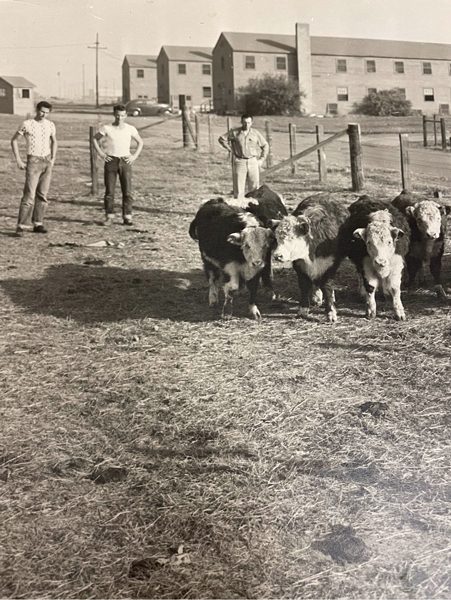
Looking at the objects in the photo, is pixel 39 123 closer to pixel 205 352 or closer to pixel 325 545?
pixel 205 352

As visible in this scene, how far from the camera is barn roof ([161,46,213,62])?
5591 cm

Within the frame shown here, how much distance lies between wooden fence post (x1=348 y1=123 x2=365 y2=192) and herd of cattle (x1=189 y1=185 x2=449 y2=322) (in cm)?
624

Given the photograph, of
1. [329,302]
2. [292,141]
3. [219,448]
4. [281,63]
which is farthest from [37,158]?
[281,63]

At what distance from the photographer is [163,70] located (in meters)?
57.8

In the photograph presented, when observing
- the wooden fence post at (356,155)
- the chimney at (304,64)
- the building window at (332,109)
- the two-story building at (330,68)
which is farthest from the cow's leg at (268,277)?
the chimney at (304,64)

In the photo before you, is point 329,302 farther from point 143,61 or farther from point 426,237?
point 143,61

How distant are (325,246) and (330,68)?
41702 mm

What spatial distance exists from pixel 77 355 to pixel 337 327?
2.36m

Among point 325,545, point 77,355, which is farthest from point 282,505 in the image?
point 77,355

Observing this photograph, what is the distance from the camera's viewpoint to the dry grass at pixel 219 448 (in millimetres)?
2836

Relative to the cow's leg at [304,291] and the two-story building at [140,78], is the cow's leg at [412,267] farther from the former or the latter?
the two-story building at [140,78]

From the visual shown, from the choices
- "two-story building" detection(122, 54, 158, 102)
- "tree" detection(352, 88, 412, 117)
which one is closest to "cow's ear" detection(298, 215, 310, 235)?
"tree" detection(352, 88, 412, 117)

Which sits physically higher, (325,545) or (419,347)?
(419,347)

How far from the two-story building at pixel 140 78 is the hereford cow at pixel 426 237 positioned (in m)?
A: 56.3
